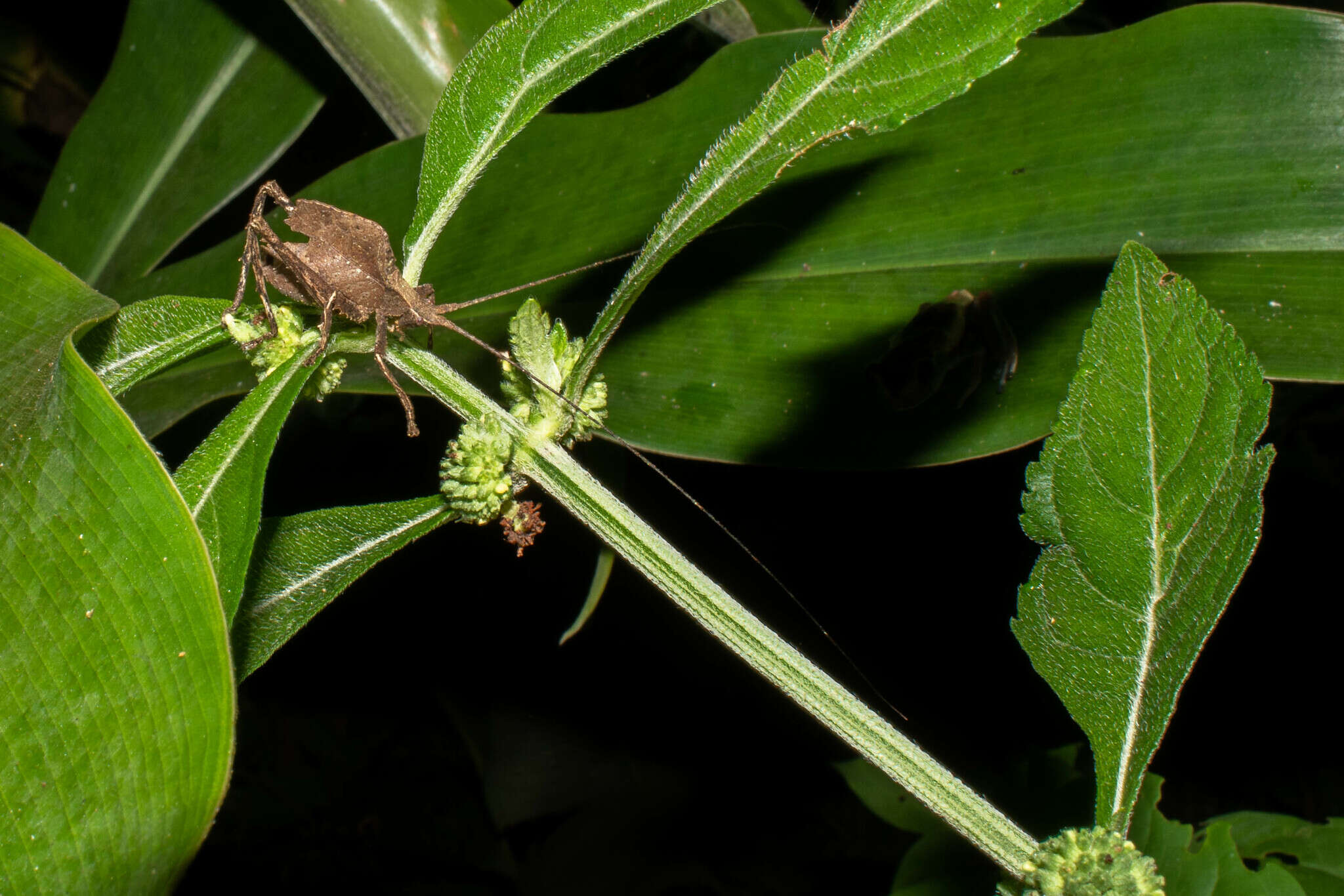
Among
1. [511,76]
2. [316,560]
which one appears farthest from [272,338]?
[511,76]

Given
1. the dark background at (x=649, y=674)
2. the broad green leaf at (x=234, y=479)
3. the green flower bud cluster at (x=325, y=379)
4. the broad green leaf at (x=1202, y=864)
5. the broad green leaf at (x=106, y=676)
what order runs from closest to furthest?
1. the broad green leaf at (x=106, y=676)
2. the broad green leaf at (x=234, y=479)
3. the green flower bud cluster at (x=325, y=379)
4. the broad green leaf at (x=1202, y=864)
5. the dark background at (x=649, y=674)

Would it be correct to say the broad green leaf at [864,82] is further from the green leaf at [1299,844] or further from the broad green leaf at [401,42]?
the green leaf at [1299,844]

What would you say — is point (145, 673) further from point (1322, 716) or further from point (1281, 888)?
point (1322, 716)

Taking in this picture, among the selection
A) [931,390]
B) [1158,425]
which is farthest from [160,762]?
[931,390]

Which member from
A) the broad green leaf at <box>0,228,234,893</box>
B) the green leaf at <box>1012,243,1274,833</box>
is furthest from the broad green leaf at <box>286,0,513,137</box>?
the green leaf at <box>1012,243,1274,833</box>

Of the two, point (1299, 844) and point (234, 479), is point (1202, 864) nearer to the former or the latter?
point (1299, 844)

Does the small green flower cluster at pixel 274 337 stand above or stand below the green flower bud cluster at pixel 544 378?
above

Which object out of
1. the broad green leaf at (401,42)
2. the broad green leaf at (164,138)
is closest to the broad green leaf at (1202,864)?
the broad green leaf at (401,42)
